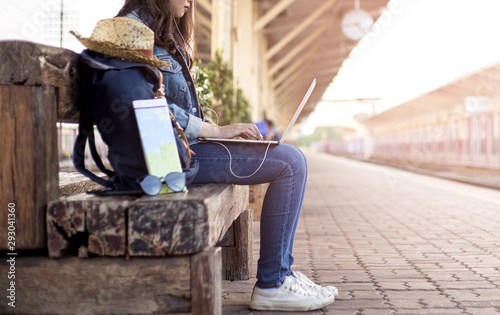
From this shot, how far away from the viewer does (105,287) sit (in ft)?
4.66

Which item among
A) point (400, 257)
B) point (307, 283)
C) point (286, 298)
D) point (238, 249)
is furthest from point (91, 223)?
point (400, 257)

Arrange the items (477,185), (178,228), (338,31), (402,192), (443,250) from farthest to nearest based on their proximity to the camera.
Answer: (338,31), (477,185), (402,192), (443,250), (178,228)

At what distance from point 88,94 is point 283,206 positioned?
2.97 ft

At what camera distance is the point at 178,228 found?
1403 mm

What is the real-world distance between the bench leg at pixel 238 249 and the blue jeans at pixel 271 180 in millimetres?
552

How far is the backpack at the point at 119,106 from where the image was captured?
5.11 feet

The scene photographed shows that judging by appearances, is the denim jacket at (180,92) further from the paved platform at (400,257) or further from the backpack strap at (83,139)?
the paved platform at (400,257)

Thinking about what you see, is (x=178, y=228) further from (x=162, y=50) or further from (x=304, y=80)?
(x=304, y=80)

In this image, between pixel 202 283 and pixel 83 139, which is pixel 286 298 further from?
pixel 83 139

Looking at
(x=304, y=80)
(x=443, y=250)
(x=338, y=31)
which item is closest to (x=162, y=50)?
(x=443, y=250)

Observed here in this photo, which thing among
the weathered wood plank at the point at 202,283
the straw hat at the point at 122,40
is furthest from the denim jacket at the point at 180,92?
the weathered wood plank at the point at 202,283

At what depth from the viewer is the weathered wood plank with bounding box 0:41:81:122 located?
1449mm

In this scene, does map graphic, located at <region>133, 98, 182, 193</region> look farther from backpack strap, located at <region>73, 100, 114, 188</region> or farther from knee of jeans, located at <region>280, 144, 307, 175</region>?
knee of jeans, located at <region>280, 144, 307, 175</region>

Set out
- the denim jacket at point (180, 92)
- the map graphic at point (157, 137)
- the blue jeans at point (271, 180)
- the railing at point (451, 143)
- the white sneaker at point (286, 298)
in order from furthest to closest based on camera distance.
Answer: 1. the railing at point (451, 143)
2. the white sneaker at point (286, 298)
3. the blue jeans at point (271, 180)
4. the denim jacket at point (180, 92)
5. the map graphic at point (157, 137)
